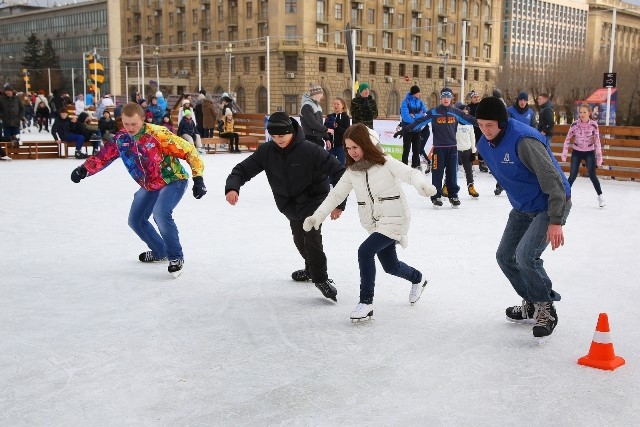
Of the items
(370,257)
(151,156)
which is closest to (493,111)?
Answer: (370,257)

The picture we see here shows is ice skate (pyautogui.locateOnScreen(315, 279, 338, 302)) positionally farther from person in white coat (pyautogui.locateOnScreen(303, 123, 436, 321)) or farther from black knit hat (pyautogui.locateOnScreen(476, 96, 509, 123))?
black knit hat (pyautogui.locateOnScreen(476, 96, 509, 123))

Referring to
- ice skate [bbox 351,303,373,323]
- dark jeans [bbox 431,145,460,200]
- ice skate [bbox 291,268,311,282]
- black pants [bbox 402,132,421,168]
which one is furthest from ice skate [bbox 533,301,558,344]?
black pants [bbox 402,132,421,168]

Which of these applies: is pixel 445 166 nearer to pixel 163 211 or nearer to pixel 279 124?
pixel 163 211

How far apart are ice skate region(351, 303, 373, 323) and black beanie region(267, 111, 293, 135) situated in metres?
1.38

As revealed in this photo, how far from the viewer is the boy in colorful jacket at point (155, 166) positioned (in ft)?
18.6

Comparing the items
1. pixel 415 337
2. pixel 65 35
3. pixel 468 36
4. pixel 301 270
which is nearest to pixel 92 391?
pixel 415 337

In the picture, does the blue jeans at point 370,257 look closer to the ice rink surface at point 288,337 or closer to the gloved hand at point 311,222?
the ice rink surface at point 288,337

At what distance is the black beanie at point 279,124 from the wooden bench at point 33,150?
1438 cm

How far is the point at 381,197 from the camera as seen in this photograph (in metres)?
4.54

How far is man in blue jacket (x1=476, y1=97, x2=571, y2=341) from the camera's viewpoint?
3877mm

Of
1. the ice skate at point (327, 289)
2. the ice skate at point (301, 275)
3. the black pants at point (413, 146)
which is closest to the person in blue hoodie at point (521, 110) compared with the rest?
the black pants at point (413, 146)

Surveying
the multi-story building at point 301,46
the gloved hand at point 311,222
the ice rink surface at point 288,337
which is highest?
the multi-story building at point 301,46

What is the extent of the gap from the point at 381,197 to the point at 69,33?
90.7 meters

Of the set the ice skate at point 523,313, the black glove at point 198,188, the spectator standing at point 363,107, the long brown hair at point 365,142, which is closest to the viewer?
the long brown hair at point 365,142
